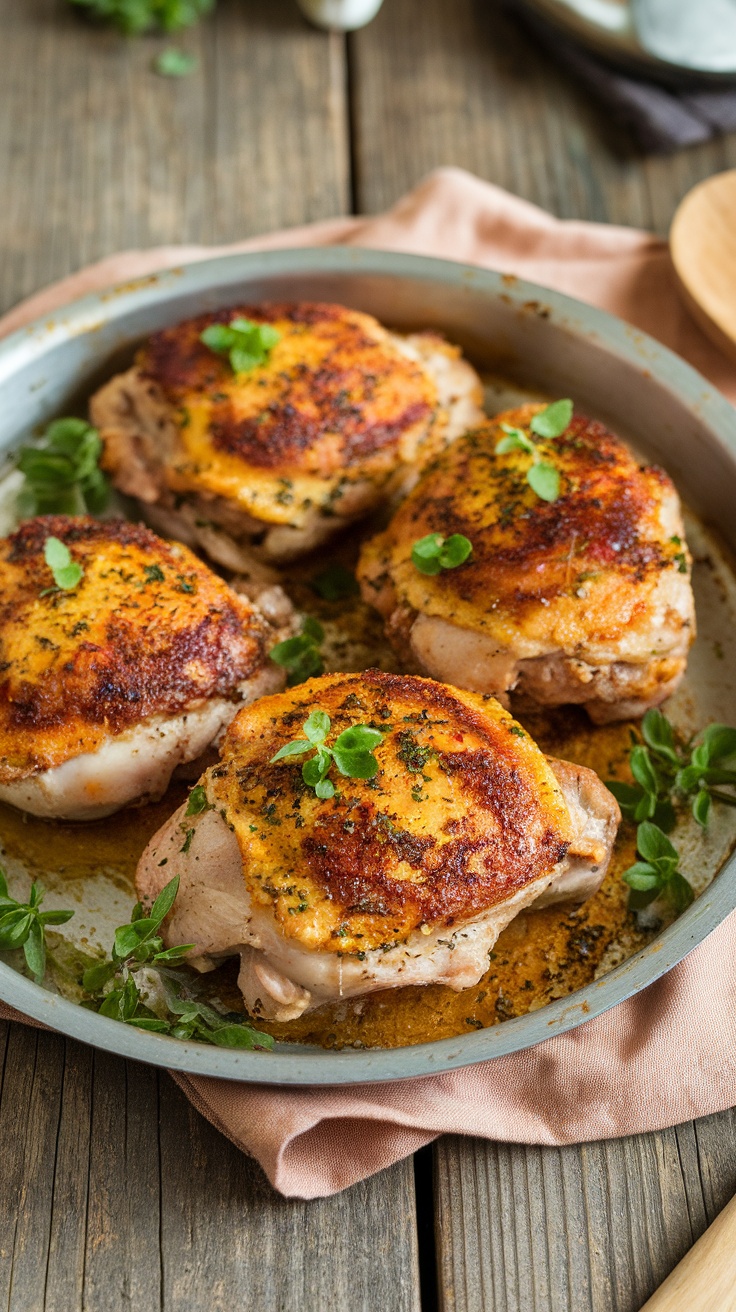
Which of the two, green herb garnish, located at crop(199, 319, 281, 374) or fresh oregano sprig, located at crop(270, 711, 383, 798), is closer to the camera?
fresh oregano sprig, located at crop(270, 711, 383, 798)

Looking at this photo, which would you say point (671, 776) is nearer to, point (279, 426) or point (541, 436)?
point (541, 436)

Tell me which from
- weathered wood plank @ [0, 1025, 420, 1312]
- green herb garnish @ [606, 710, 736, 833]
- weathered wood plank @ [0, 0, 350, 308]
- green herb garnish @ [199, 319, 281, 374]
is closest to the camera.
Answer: weathered wood plank @ [0, 1025, 420, 1312]

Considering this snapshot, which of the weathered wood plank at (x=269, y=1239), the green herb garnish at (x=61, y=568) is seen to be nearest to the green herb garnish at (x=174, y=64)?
the green herb garnish at (x=61, y=568)

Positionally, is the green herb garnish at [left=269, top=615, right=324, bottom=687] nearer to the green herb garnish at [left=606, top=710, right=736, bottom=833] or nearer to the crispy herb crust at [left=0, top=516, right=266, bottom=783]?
the crispy herb crust at [left=0, top=516, right=266, bottom=783]

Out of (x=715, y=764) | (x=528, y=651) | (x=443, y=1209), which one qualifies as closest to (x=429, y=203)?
(x=528, y=651)

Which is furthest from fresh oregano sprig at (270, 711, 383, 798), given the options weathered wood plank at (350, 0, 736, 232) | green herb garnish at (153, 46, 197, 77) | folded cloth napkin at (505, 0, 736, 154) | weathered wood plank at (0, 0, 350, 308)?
green herb garnish at (153, 46, 197, 77)

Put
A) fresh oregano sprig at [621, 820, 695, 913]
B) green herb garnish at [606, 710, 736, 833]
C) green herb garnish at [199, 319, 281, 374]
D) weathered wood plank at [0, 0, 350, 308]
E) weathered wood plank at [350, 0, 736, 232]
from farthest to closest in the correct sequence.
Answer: weathered wood plank at [350, 0, 736, 232] < weathered wood plank at [0, 0, 350, 308] < green herb garnish at [199, 319, 281, 374] < green herb garnish at [606, 710, 736, 833] < fresh oregano sprig at [621, 820, 695, 913]
